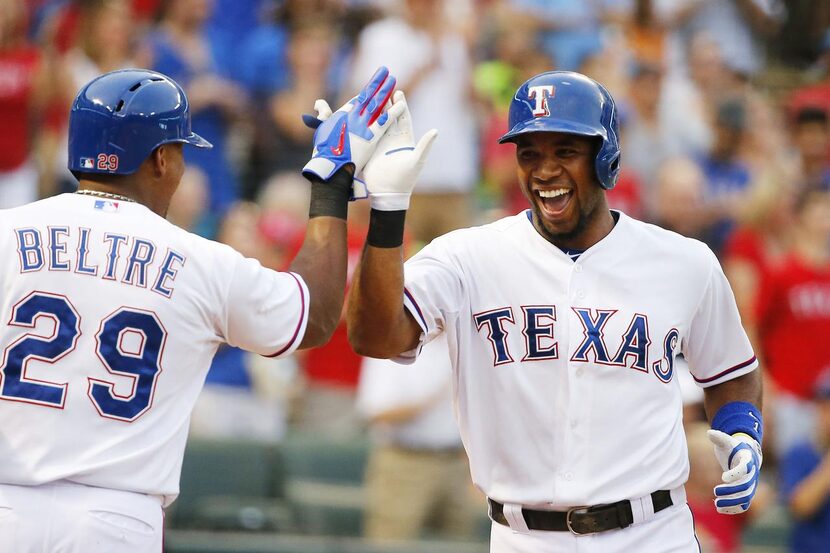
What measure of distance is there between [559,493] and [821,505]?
3.46m

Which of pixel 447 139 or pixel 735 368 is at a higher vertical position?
pixel 447 139

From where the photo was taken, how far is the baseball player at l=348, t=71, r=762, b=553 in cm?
399

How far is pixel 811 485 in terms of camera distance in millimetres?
6910

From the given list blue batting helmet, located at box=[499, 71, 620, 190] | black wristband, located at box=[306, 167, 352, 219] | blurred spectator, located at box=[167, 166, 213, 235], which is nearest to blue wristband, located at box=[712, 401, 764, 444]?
blue batting helmet, located at box=[499, 71, 620, 190]

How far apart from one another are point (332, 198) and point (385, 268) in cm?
30

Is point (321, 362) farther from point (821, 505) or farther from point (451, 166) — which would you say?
point (821, 505)

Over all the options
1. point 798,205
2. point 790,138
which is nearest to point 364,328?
point 798,205

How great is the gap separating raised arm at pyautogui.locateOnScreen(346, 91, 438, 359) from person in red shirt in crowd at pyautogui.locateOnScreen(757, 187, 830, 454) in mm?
4433

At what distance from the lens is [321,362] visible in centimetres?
809

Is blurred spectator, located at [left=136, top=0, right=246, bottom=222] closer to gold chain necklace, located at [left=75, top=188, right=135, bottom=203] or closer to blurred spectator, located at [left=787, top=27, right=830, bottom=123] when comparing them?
blurred spectator, located at [left=787, top=27, right=830, bottom=123]

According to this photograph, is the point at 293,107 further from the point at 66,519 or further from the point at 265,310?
the point at 66,519

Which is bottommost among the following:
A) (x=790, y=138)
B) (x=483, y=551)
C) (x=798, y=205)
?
(x=483, y=551)

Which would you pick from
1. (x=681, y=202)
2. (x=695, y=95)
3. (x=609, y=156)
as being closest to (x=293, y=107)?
(x=681, y=202)

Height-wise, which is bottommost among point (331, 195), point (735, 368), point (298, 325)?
point (735, 368)
